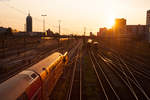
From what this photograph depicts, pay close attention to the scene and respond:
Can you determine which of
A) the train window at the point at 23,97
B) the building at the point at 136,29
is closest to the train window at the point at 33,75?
the train window at the point at 23,97

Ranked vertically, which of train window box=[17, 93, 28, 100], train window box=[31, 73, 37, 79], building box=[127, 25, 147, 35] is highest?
building box=[127, 25, 147, 35]

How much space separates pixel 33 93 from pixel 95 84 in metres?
9.53

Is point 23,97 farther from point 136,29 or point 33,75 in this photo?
point 136,29

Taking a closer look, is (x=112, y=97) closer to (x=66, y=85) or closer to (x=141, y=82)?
(x=66, y=85)

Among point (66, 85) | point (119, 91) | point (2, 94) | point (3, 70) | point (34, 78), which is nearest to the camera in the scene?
point (2, 94)

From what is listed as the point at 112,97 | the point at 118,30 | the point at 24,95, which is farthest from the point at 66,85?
the point at 118,30

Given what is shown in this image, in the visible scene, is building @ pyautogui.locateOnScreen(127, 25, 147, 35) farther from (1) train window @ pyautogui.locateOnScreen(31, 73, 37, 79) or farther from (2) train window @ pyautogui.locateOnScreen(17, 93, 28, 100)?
(2) train window @ pyautogui.locateOnScreen(17, 93, 28, 100)

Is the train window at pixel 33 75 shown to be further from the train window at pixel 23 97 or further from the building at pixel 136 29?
the building at pixel 136 29

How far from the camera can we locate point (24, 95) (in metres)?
5.93

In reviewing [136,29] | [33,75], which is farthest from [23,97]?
[136,29]

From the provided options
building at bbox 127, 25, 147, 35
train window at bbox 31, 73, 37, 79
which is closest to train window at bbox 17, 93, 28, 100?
train window at bbox 31, 73, 37, 79

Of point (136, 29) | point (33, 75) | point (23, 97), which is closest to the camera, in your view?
point (23, 97)

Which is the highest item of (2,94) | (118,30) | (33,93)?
(118,30)

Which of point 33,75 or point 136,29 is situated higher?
point 136,29
